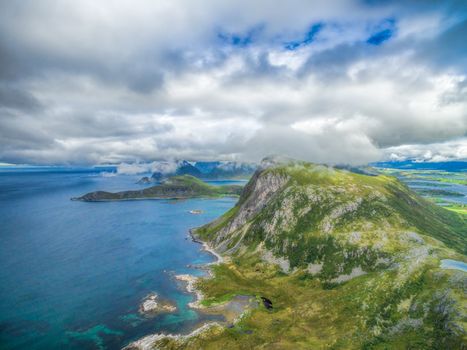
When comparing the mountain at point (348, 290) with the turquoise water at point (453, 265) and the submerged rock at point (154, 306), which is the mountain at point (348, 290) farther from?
the submerged rock at point (154, 306)

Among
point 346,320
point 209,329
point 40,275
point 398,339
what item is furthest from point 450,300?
point 40,275

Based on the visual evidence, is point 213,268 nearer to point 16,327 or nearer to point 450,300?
point 16,327

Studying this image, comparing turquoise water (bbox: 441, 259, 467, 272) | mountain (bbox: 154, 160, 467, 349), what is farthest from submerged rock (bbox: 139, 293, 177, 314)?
turquoise water (bbox: 441, 259, 467, 272)

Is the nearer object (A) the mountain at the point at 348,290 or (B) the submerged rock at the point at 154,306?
(A) the mountain at the point at 348,290

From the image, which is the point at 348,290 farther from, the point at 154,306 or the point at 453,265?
the point at 154,306

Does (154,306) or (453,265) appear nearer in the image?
(453,265)

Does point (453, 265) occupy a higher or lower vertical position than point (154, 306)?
higher

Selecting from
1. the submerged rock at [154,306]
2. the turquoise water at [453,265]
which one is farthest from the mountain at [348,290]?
the submerged rock at [154,306]

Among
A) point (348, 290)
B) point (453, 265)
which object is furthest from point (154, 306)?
point (453, 265)
